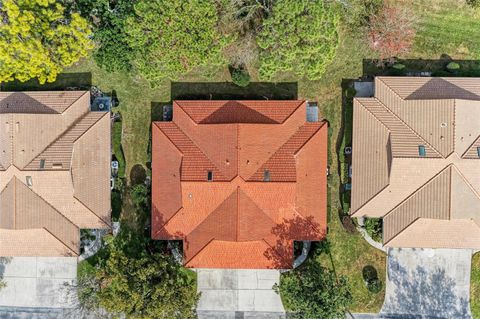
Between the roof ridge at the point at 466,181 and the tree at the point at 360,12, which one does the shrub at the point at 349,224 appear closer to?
the roof ridge at the point at 466,181

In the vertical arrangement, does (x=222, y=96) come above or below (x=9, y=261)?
above

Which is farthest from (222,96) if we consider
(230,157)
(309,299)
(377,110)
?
(309,299)

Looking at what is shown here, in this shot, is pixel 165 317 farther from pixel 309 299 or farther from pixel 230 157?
pixel 230 157

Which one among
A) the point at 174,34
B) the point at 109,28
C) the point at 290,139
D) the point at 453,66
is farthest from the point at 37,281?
the point at 453,66

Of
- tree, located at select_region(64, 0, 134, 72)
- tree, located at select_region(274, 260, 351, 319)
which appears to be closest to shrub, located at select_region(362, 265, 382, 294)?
tree, located at select_region(274, 260, 351, 319)

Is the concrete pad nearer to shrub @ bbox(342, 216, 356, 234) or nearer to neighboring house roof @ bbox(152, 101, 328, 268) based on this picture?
neighboring house roof @ bbox(152, 101, 328, 268)

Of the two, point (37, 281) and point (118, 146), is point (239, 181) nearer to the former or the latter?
point (118, 146)
